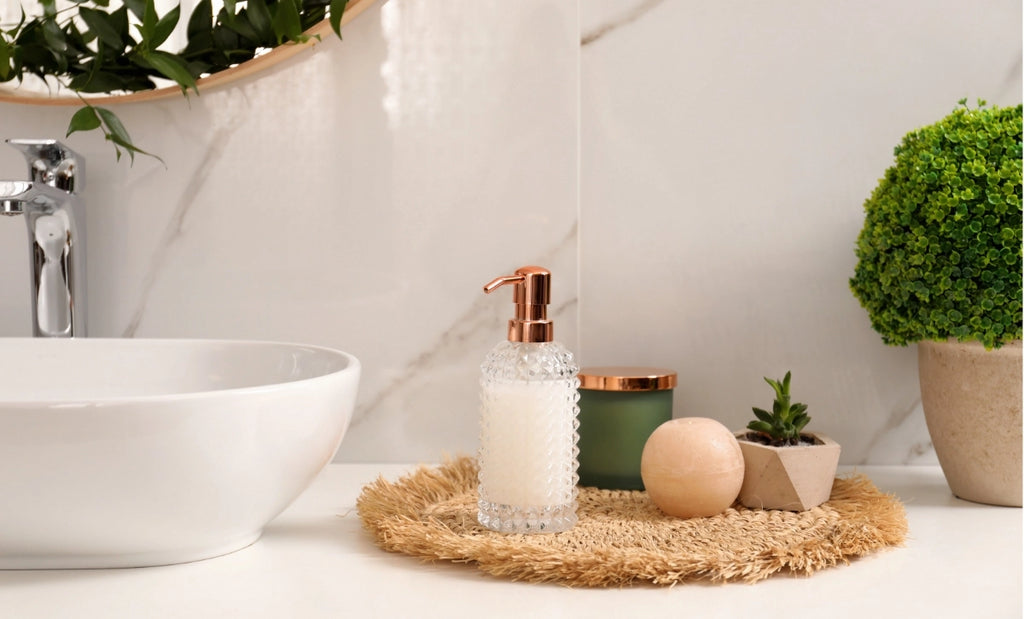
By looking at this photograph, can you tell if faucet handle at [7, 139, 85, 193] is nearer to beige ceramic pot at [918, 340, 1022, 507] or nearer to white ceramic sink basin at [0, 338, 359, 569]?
white ceramic sink basin at [0, 338, 359, 569]

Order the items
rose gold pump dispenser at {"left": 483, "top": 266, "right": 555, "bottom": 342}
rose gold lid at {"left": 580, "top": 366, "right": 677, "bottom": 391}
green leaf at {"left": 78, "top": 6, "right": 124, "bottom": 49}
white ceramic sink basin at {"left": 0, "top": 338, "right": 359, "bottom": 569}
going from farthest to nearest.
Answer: green leaf at {"left": 78, "top": 6, "right": 124, "bottom": 49} < rose gold lid at {"left": 580, "top": 366, "right": 677, "bottom": 391} < rose gold pump dispenser at {"left": 483, "top": 266, "right": 555, "bottom": 342} < white ceramic sink basin at {"left": 0, "top": 338, "right": 359, "bottom": 569}

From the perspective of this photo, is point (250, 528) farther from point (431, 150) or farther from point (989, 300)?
point (989, 300)

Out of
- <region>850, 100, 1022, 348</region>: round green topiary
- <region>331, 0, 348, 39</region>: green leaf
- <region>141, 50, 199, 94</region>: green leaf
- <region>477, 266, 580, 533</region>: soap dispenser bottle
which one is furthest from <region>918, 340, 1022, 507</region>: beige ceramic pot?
<region>141, 50, 199, 94</region>: green leaf

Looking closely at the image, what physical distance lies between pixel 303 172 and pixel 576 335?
0.33 metres

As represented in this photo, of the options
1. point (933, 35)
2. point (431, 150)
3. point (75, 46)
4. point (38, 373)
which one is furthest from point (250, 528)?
point (933, 35)

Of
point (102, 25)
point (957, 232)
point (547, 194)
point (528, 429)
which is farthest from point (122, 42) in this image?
point (957, 232)

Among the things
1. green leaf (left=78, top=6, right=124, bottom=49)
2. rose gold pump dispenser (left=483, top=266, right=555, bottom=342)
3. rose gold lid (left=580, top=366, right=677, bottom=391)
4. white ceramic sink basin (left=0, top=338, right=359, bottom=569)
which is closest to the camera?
white ceramic sink basin (left=0, top=338, right=359, bottom=569)

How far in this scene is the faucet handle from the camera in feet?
2.78

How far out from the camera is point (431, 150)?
919mm

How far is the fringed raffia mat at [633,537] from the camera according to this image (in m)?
0.58

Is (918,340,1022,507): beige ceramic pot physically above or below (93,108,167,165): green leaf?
below

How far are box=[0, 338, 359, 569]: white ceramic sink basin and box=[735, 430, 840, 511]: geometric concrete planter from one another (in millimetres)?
326

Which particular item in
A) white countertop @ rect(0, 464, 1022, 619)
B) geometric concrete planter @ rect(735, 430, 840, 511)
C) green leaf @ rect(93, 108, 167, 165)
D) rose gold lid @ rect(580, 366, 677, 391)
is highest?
green leaf @ rect(93, 108, 167, 165)

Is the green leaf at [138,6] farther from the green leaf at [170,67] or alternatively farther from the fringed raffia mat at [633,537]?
the fringed raffia mat at [633,537]
